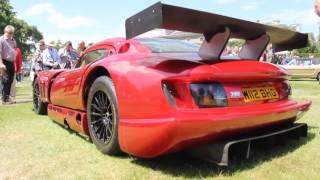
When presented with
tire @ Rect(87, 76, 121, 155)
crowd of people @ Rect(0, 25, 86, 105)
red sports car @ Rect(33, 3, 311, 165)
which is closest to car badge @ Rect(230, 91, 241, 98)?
red sports car @ Rect(33, 3, 311, 165)

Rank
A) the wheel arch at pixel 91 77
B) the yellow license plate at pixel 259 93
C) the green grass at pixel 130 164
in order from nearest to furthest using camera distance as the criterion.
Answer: the green grass at pixel 130 164 → the yellow license plate at pixel 259 93 → the wheel arch at pixel 91 77

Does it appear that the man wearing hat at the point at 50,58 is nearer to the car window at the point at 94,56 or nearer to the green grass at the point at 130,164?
the car window at the point at 94,56

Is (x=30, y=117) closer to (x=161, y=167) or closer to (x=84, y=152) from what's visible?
(x=84, y=152)

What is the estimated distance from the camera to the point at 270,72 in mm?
3645

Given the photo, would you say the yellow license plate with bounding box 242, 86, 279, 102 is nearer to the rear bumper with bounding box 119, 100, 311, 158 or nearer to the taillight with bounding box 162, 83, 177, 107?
the rear bumper with bounding box 119, 100, 311, 158

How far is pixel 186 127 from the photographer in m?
2.93

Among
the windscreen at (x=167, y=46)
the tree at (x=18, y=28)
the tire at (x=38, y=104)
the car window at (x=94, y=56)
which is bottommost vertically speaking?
the tire at (x=38, y=104)

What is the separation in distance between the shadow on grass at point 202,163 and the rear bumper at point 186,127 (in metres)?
0.30

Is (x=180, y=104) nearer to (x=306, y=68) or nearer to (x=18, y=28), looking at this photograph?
(x=306, y=68)

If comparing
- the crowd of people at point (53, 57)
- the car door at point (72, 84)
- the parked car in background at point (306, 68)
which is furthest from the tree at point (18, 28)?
the car door at point (72, 84)

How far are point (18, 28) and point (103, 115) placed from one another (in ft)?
257

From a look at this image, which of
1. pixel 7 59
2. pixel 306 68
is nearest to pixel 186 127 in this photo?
pixel 7 59

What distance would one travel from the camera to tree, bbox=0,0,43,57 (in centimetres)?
6231

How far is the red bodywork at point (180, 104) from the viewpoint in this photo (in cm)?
300
